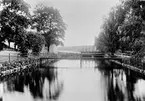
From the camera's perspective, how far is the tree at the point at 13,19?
30781 millimetres

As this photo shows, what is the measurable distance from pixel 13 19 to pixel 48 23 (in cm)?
2553

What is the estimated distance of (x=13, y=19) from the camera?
32000 millimetres

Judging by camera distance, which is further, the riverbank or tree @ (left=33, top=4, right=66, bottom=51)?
tree @ (left=33, top=4, right=66, bottom=51)

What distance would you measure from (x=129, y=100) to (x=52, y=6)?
4827 cm

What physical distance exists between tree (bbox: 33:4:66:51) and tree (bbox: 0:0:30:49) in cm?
2178

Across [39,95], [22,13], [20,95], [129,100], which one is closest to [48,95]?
[39,95]

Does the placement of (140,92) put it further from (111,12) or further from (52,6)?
(52,6)

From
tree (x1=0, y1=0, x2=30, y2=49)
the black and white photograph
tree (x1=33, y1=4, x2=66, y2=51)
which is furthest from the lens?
tree (x1=33, y1=4, x2=66, y2=51)

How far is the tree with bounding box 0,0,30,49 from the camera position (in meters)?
30.8

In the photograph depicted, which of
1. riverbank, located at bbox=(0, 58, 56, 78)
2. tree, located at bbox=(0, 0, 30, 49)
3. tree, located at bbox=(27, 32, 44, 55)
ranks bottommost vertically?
riverbank, located at bbox=(0, 58, 56, 78)

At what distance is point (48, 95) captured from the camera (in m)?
14.6

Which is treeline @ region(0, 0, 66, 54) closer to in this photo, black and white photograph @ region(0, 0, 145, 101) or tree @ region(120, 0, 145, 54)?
black and white photograph @ region(0, 0, 145, 101)

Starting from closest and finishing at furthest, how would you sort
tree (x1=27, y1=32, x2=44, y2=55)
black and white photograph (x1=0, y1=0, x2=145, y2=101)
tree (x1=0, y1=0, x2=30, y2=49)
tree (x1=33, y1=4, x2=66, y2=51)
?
black and white photograph (x1=0, y1=0, x2=145, y2=101)
tree (x1=0, y1=0, x2=30, y2=49)
tree (x1=27, y1=32, x2=44, y2=55)
tree (x1=33, y1=4, x2=66, y2=51)

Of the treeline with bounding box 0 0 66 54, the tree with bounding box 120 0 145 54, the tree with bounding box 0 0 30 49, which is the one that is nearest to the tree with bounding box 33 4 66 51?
the treeline with bounding box 0 0 66 54
